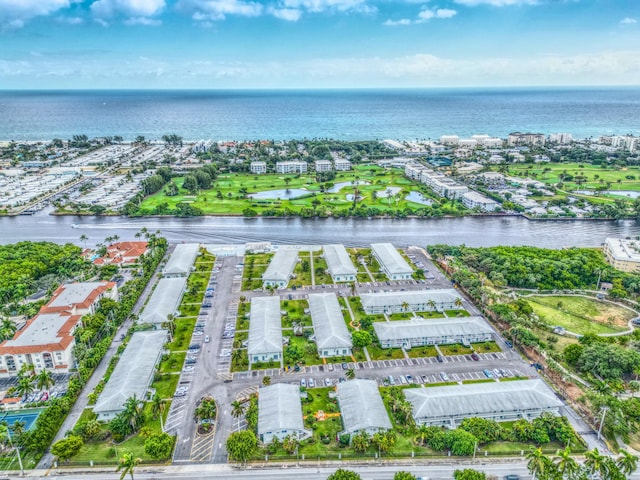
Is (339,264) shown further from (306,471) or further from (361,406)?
(306,471)

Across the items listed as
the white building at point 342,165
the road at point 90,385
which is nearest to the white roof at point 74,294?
the road at point 90,385

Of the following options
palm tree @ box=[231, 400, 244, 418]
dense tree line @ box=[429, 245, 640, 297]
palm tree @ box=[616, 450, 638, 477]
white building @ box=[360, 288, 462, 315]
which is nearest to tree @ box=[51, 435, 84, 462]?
palm tree @ box=[231, 400, 244, 418]

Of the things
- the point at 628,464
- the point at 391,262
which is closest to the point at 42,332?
the point at 391,262

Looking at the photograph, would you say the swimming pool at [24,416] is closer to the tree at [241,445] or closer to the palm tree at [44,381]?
the palm tree at [44,381]

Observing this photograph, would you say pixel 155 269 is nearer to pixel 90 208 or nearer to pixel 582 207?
pixel 90 208

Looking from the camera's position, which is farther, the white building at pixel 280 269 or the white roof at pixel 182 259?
the white roof at pixel 182 259

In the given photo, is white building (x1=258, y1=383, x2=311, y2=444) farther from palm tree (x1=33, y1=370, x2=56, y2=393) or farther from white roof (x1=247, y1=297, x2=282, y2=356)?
palm tree (x1=33, y1=370, x2=56, y2=393)
